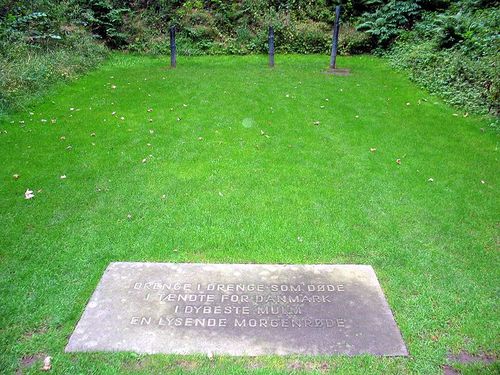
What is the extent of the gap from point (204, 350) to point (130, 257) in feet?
5.24

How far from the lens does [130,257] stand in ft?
15.3

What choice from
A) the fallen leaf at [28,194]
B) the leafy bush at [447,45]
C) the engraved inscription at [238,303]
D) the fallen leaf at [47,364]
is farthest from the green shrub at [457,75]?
the fallen leaf at [47,364]

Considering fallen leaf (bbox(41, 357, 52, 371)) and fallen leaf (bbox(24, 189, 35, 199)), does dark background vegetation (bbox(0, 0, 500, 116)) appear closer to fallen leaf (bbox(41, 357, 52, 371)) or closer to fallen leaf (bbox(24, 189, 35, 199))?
fallen leaf (bbox(24, 189, 35, 199))

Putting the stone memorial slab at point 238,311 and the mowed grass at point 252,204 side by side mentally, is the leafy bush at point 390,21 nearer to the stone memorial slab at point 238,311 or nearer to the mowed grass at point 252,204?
the mowed grass at point 252,204

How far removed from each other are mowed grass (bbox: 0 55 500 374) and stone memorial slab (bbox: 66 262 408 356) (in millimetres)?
128

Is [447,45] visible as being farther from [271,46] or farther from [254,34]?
[254,34]

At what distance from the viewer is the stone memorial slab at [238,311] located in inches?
138

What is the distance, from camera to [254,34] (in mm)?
15461

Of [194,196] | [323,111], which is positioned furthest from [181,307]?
[323,111]

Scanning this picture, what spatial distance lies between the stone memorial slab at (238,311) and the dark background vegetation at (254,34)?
658 cm

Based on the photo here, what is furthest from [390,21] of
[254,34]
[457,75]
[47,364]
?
[47,364]

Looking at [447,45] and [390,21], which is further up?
[390,21]

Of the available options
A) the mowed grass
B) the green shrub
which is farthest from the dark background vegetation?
the mowed grass

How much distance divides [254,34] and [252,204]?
1129 cm
